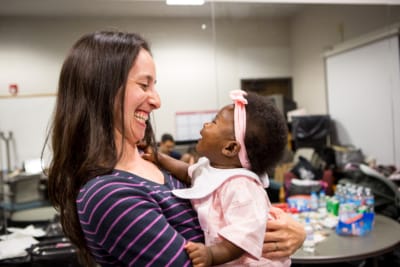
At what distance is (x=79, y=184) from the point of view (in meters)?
0.81

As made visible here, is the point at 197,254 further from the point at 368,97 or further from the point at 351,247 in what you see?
the point at 368,97

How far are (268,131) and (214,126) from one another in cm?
17

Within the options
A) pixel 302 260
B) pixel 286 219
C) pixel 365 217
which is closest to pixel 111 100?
pixel 286 219

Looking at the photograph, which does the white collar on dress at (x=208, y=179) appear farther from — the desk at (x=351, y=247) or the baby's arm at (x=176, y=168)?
the desk at (x=351, y=247)

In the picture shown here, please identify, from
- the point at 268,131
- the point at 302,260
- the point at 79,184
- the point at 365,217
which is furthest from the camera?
the point at 365,217

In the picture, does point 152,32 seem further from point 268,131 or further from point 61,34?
A: point 268,131

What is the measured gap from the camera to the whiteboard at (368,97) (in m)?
3.84

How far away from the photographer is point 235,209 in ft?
2.80

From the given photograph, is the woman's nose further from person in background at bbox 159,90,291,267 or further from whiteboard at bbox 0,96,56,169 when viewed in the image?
whiteboard at bbox 0,96,56,169

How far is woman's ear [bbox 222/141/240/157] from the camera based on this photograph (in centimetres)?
99

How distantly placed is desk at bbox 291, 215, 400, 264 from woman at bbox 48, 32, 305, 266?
963mm

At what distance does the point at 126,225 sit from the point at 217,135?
0.43 m

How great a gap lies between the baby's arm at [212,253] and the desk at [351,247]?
107 centimetres

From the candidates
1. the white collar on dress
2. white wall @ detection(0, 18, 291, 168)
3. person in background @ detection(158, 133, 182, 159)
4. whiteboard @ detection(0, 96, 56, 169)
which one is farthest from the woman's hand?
whiteboard @ detection(0, 96, 56, 169)
